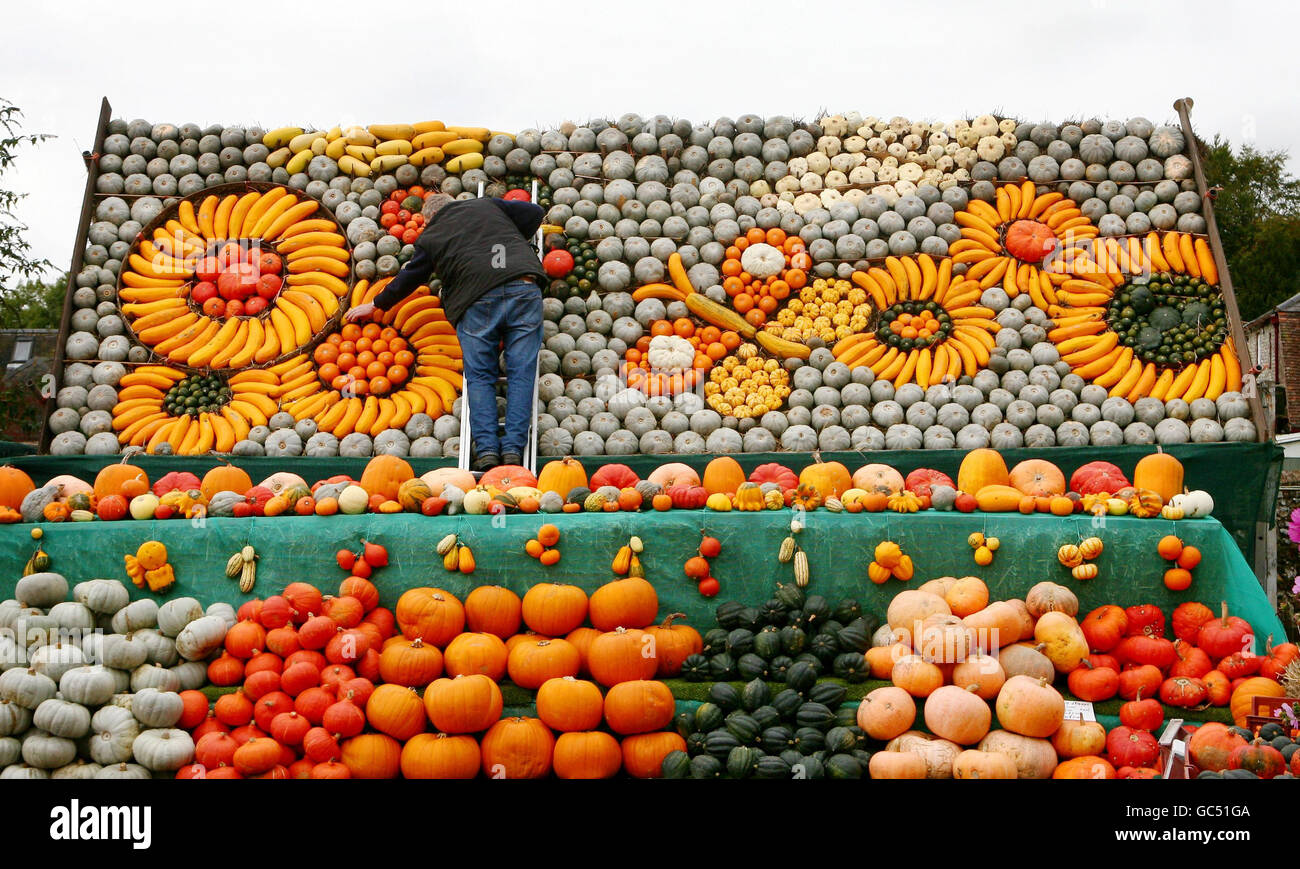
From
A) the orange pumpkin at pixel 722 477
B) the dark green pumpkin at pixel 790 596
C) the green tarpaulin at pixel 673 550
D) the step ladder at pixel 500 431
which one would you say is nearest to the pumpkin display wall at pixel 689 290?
the step ladder at pixel 500 431

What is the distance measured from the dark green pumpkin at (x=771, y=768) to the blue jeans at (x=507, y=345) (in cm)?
347

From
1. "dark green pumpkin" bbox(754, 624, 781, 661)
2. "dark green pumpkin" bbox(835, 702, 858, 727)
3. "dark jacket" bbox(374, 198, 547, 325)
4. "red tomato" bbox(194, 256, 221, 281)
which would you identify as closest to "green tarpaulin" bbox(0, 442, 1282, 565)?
"dark jacket" bbox(374, 198, 547, 325)

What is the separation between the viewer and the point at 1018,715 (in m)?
4.13

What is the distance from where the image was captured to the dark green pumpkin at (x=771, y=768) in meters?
3.97

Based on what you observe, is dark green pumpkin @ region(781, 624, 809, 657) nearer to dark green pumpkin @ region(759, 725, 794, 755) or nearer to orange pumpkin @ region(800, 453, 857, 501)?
dark green pumpkin @ region(759, 725, 794, 755)

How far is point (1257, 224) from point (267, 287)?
23.5 meters

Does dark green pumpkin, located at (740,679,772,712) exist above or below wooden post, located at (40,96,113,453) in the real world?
below

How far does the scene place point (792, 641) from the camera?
4598mm

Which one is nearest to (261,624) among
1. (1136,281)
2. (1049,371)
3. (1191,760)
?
(1191,760)

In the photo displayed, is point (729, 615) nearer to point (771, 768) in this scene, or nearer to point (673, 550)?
point (673, 550)

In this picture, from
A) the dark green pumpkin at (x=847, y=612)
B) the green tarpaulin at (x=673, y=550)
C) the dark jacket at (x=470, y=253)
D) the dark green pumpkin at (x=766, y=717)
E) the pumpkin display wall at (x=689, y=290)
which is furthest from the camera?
the pumpkin display wall at (x=689, y=290)

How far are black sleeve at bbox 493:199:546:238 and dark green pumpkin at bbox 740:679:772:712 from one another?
170 inches

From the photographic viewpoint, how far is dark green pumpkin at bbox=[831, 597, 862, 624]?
15.9 ft

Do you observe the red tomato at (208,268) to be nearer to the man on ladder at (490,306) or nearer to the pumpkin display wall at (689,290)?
the pumpkin display wall at (689,290)
